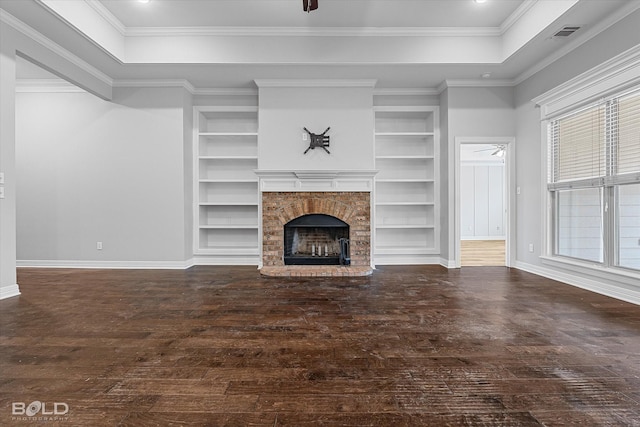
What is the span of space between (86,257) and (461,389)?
220 inches

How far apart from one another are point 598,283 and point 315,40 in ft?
14.6

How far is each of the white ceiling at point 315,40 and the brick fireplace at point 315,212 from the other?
178cm

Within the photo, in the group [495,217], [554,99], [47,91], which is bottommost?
[495,217]

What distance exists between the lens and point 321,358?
6.38ft

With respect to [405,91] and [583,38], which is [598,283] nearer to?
[583,38]

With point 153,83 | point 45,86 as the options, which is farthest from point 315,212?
point 45,86

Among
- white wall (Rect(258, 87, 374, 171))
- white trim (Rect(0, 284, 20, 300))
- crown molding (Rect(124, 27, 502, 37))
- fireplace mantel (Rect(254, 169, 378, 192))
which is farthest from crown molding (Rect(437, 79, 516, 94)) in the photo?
white trim (Rect(0, 284, 20, 300))

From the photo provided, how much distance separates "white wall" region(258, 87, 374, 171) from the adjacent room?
0.03m

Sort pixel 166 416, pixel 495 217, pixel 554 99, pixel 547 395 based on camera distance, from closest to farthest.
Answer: pixel 166 416
pixel 547 395
pixel 554 99
pixel 495 217

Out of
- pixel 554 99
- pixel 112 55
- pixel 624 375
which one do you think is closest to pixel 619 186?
pixel 554 99

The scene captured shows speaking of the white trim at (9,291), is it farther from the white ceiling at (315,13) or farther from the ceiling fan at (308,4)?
the ceiling fan at (308,4)

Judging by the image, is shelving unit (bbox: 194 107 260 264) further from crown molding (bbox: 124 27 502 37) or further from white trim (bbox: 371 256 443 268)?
white trim (bbox: 371 256 443 268)

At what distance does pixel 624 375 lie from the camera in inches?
68.6

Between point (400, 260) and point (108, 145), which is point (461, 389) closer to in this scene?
point (400, 260)
